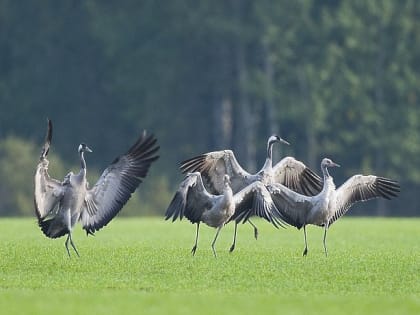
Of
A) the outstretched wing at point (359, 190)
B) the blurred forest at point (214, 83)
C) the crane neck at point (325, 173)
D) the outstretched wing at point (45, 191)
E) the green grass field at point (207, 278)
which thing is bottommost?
the green grass field at point (207, 278)

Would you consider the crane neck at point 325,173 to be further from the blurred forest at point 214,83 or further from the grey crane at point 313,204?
the blurred forest at point 214,83

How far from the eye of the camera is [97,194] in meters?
21.3

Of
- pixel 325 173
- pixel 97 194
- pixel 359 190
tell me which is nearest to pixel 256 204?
pixel 325 173

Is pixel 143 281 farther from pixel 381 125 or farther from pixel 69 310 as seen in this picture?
pixel 381 125

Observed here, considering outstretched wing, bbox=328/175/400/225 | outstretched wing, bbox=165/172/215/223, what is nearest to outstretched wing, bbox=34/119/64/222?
outstretched wing, bbox=165/172/215/223

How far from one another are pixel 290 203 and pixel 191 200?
1.49 m

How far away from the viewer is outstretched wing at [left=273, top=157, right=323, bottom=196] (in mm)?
23984

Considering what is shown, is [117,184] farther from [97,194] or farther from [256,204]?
[256,204]

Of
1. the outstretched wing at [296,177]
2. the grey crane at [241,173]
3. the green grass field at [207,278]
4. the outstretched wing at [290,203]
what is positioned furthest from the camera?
the outstretched wing at [296,177]

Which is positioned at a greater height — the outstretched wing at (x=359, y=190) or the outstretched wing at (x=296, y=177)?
the outstretched wing at (x=296, y=177)

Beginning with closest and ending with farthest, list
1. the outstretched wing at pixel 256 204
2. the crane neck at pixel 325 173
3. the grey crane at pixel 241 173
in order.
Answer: the outstretched wing at pixel 256 204
the crane neck at pixel 325 173
the grey crane at pixel 241 173

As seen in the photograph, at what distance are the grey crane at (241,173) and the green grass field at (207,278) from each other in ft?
3.44

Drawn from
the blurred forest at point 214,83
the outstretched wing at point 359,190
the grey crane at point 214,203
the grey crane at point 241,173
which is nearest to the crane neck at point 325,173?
the outstretched wing at point 359,190

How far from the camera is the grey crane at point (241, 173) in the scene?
928 inches
